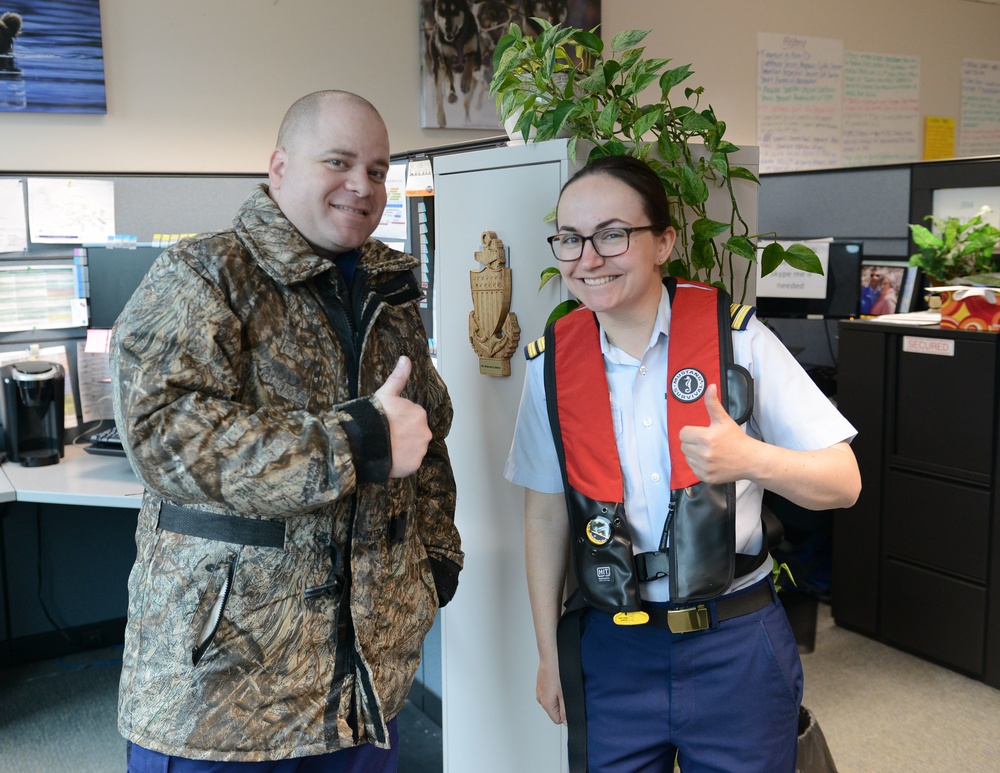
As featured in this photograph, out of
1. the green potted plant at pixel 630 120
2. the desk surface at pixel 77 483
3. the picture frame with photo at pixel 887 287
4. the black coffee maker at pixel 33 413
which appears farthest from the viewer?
the picture frame with photo at pixel 887 287

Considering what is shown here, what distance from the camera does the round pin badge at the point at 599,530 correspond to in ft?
3.90

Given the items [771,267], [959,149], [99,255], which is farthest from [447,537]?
[959,149]

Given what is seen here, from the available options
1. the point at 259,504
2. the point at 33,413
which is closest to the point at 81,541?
the point at 33,413

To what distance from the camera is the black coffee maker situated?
235cm

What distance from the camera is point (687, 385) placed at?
118 cm

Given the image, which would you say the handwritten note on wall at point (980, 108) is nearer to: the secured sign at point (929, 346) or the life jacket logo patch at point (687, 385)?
the secured sign at point (929, 346)

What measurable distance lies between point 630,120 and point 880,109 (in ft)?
14.0

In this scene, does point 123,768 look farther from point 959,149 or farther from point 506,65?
point 959,149

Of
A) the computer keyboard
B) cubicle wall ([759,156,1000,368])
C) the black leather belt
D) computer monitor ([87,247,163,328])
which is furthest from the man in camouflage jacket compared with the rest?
cubicle wall ([759,156,1000,368])

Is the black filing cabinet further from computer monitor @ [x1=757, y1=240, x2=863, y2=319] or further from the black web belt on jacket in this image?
the black web belt on jacket

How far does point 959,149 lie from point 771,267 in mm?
4676

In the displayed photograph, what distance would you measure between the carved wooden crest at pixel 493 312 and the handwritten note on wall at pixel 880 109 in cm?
403

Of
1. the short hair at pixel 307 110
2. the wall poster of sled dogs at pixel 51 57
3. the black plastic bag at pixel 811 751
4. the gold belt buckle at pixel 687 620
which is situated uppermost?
the wall poster of sled dogs at pixel 51 57

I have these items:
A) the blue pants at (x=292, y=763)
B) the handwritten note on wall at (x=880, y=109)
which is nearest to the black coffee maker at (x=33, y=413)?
the blue pants at (x=292, y=763)
